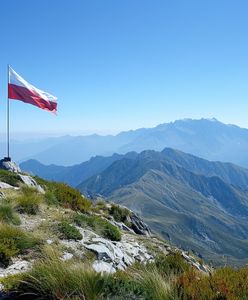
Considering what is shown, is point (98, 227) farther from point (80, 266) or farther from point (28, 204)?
point (80, 266)

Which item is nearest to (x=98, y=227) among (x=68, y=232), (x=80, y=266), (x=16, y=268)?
(x=68, y=232)

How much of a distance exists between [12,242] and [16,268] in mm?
1148

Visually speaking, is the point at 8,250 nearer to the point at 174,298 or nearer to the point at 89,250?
the point at 89,250

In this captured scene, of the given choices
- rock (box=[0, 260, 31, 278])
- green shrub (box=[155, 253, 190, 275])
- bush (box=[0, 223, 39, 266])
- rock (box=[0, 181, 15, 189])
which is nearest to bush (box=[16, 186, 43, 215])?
rock (box=[0, 181, 15, 189])

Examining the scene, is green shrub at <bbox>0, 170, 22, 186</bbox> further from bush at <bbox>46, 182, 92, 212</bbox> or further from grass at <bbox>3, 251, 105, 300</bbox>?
grass at <bbox>3, 251, 105, 300</bbox>

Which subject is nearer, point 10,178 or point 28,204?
point 28,204

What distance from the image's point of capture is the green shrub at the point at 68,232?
12562 mm

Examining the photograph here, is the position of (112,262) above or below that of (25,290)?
below

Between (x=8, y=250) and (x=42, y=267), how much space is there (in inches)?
99.0

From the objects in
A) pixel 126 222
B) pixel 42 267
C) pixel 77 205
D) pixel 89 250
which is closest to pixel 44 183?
pixel 77 205

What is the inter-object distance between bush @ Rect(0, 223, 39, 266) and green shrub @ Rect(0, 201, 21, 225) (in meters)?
2.43

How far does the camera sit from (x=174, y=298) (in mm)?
6586

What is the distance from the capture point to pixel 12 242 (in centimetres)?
1003

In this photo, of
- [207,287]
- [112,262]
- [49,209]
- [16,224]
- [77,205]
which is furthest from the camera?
[77,205]
